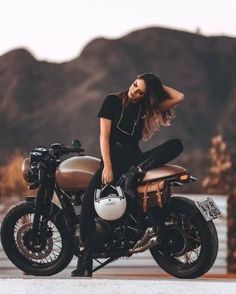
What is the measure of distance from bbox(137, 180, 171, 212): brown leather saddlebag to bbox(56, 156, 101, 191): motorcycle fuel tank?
1.50ft

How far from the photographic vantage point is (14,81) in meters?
55.9

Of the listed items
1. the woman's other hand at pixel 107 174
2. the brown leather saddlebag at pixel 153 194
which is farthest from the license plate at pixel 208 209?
the woman's other hand at pixel 107 174

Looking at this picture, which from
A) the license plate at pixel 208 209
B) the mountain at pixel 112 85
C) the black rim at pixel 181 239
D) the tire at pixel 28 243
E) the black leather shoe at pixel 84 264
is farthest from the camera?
the mountain at pixel 112 85

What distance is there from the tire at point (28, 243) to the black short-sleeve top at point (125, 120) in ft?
3.00

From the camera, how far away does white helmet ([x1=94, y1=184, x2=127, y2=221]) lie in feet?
23.0

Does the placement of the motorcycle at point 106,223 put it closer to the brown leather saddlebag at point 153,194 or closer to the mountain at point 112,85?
the brown leather saddlebag at point 153,194

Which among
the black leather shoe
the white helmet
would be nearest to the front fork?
the black leather shoe

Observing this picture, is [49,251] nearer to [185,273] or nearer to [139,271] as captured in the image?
[185,273]

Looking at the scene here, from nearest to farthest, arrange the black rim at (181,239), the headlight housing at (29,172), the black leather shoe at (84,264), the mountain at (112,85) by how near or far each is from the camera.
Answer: the black rim at (181,239) → the black leather shoe at (84,264) → the headlight housing at (29,172) → the mountain at (112,85)

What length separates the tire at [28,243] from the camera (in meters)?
7.45

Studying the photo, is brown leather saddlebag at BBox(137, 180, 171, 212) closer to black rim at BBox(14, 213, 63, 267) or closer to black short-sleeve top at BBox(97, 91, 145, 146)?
black short-sleeve top at BBox(97, 91, 145, 146)

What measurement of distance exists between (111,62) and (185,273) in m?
54.9

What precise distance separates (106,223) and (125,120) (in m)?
0.83

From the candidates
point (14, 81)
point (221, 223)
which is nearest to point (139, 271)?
point (221, 223)
